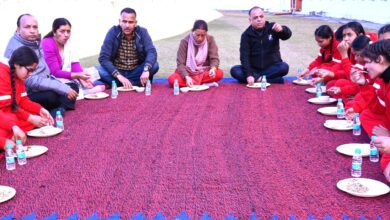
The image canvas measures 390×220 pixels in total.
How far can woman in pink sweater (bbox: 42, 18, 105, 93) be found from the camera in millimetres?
5414

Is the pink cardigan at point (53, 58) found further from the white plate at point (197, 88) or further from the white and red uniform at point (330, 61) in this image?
the white and red uniform at point (330, 61)

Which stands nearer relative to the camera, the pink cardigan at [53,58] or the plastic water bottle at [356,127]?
the plastic water bottle at [356,127]

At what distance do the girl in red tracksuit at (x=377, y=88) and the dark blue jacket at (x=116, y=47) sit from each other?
125 inches

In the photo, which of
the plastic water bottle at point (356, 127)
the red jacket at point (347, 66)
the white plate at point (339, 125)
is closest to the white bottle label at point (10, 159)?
the white plate at point (339, 125)

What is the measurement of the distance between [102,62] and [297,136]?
336cm

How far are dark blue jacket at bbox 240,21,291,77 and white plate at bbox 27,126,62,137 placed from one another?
3.25 m

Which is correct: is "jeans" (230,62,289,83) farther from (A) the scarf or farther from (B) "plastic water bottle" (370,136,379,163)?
(B) "plastic water bottle" (370,136,379,163)

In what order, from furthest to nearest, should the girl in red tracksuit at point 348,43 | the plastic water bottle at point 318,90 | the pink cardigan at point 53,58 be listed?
the plastic water bottle at point 318,90 < the pink cardigan at point 53,58 < the girl in red tracksuit at point 348,43

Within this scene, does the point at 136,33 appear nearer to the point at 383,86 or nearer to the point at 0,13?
the point at 383,86

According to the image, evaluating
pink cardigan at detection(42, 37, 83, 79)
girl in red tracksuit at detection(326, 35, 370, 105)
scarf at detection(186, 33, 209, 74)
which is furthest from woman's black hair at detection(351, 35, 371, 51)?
pink cardigan at detection(42, 37, 83, 79)

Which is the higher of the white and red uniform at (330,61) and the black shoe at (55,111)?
the white and red uniform at (330,61)

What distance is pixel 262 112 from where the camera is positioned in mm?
5086

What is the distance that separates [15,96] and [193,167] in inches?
71.3

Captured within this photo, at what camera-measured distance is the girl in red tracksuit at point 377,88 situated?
3.20 metres
